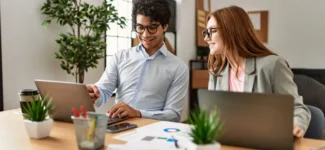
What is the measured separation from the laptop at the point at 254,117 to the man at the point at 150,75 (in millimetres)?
758

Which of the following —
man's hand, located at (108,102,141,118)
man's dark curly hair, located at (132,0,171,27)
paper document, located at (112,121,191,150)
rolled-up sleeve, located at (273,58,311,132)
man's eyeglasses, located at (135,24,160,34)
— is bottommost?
paper document, located at (112,121,191,150)

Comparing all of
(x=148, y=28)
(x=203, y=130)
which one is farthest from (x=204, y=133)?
(x=148, y=28)

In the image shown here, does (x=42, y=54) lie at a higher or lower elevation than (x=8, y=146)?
higher

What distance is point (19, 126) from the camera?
1387 millimetres

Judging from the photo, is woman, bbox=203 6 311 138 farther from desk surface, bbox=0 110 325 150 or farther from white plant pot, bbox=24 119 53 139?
white plant pot, bbox=24 119 53 139

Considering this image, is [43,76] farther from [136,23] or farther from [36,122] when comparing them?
[36,122]

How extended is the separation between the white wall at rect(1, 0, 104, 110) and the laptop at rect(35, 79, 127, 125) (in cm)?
125

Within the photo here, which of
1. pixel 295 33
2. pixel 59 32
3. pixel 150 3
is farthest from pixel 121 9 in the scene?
pixel 295 33

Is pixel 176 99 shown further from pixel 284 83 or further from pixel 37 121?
pixel 37 121

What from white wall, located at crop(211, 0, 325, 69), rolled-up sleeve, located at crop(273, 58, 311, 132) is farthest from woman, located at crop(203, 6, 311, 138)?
white wall, located at crop(211, 0, 325, 69)

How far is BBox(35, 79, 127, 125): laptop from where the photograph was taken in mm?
1371

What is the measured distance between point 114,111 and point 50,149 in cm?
48

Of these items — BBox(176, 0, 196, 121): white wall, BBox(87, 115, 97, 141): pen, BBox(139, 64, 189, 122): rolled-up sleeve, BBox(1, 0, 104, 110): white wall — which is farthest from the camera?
BBox(176, 0, 196, 121): white wall

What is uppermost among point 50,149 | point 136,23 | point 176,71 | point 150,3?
point 150,3
